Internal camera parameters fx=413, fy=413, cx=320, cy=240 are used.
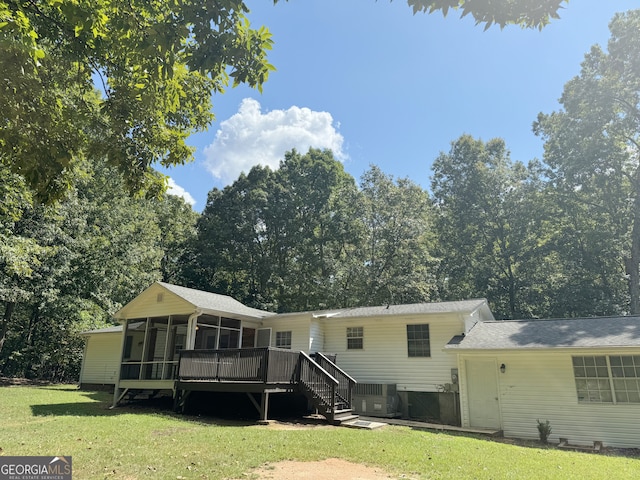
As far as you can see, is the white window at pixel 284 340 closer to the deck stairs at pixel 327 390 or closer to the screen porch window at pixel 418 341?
the deck stairs at pixel 327 390

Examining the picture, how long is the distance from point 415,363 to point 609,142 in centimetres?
1845

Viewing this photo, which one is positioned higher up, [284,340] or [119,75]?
[119,75]

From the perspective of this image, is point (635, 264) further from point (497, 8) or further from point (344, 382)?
point (497, 8)

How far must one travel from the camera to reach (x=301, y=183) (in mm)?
33719

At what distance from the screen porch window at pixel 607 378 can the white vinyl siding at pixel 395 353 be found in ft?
12.1

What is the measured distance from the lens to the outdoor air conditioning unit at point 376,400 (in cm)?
1367

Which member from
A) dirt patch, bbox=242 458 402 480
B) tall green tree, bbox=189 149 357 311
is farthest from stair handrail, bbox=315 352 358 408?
tall green tree, bbox=189 149 357 311

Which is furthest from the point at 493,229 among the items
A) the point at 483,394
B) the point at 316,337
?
the point at 483,394

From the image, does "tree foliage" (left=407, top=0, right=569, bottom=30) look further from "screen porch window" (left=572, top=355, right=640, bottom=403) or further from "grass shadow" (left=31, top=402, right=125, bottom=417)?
"grass shadow" (left=31, top=402, right=125, bottom=417)

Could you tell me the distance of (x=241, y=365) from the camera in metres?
11.7

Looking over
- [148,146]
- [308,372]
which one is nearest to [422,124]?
[308,372]

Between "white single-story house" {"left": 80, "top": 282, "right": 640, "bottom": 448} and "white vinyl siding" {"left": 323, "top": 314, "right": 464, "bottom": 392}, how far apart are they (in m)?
0.03

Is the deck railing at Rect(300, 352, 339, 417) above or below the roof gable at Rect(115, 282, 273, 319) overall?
below

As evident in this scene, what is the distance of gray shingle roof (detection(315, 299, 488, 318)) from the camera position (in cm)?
1419
